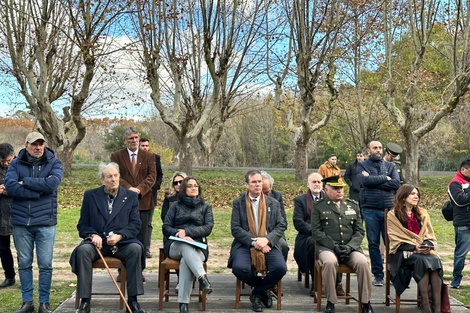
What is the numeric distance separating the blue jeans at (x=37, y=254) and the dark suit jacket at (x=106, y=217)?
37cm

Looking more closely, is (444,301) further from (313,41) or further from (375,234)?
(313,41)

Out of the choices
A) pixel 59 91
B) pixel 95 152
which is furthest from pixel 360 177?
pixel 95 152

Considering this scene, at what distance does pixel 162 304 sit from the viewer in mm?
5438

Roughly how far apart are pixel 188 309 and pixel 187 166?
475 inches

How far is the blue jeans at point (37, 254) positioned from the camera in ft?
17.2

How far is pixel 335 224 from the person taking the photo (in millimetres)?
5715

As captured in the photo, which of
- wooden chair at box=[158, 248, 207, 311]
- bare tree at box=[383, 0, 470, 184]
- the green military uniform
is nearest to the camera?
wooden chair at box=[158, 248, 207, 311]

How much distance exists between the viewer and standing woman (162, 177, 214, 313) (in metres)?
5.29

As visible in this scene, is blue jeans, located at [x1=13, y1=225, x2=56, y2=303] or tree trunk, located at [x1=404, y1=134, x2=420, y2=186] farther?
tree trunk, located at [x1=404, y1=134, x2=420, y2=186]

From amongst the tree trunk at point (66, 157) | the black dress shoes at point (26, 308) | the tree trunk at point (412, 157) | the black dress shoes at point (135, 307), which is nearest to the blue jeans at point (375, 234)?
the black dress shoes at point (135, 307)

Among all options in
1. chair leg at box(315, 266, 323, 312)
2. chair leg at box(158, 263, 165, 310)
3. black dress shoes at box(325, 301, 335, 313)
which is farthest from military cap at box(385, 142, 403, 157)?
chair leg at box(158, 263, 165, 310)

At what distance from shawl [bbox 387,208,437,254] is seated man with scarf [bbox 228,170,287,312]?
1.15m

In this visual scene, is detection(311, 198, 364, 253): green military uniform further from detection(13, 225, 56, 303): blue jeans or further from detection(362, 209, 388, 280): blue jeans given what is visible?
detection(13, 225, 56, 303): blue jeans

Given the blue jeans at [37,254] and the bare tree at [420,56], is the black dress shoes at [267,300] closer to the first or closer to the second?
the blue jeans at [37,254]
